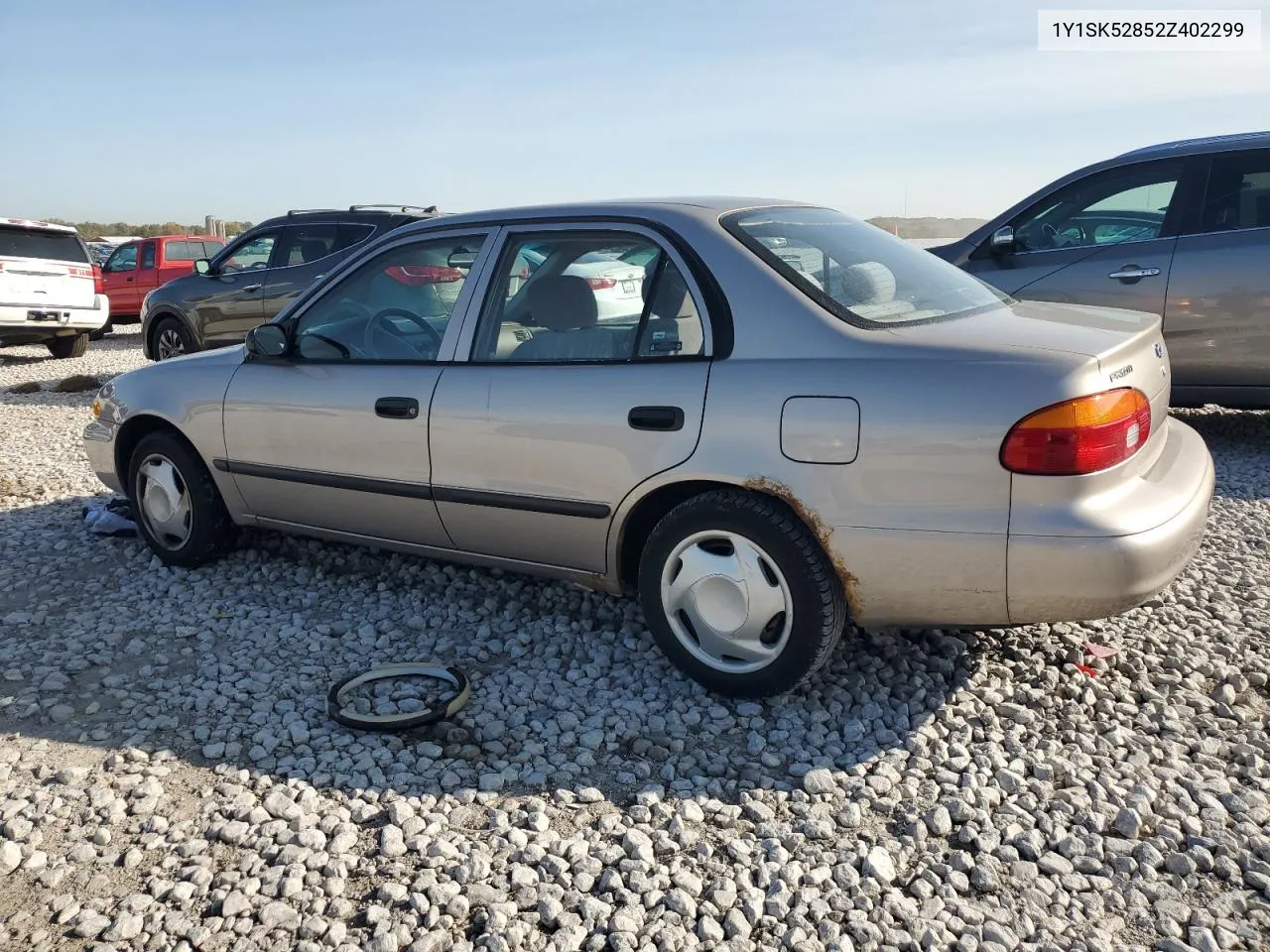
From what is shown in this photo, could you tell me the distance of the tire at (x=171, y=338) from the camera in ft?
37.1

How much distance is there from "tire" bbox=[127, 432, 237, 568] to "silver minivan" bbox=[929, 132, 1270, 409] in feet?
16.8

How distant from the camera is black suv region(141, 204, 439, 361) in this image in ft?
34.5

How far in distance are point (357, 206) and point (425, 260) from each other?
266 inches

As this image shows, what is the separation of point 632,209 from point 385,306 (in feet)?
4.19

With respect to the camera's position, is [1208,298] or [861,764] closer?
[861,764]

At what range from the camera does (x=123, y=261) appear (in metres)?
18.0

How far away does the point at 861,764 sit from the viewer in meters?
3.11

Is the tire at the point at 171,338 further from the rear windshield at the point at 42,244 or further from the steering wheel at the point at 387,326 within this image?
the steering wheel at the point at 387,326

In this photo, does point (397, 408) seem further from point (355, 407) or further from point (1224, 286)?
point (1224, 286)

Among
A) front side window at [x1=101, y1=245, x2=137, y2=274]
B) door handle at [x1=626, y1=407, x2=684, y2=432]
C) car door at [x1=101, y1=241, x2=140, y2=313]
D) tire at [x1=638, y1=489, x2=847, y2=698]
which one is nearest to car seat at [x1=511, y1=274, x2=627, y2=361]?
door handle at [x1=626, y1=407, x2=684, y2=432]

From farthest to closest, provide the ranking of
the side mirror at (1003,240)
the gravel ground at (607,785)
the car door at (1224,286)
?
the side mirror at (1003,240)
the car door at (1224,286)
the gravel ground at (607,785)

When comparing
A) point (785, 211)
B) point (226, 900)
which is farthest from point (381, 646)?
point (785, 211)

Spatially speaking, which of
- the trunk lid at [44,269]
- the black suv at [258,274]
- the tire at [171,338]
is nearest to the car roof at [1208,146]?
the black suv at [258,274]

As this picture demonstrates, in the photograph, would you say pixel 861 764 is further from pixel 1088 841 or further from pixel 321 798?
pixel 321 798
